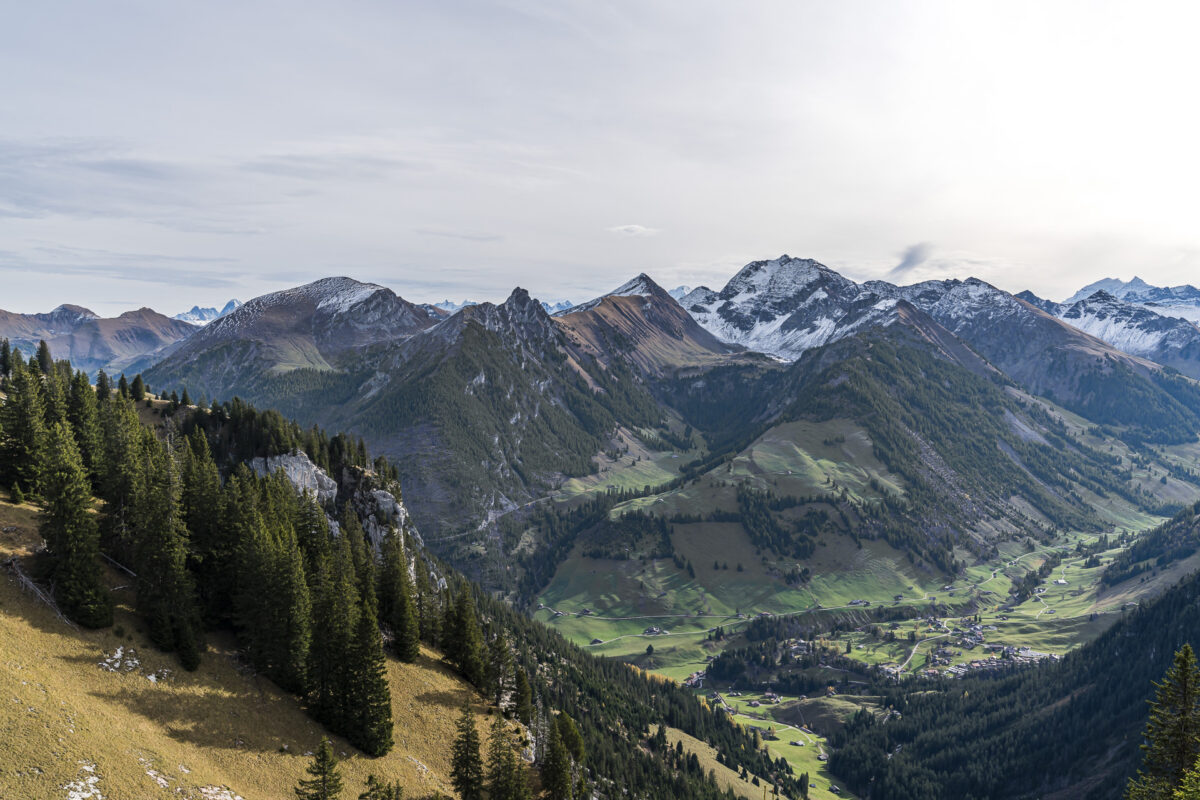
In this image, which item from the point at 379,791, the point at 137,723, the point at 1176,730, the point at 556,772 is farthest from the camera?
the point at 556,772

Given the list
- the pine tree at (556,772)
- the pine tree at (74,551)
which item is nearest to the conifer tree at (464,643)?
the pine tree at (556,772)

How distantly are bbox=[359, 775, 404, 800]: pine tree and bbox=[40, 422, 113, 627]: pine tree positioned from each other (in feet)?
96.1

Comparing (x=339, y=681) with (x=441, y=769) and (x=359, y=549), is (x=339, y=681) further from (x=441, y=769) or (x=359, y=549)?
(x=359, y=549)

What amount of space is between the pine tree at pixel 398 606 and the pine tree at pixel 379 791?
2560cm

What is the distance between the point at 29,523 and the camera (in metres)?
70.4

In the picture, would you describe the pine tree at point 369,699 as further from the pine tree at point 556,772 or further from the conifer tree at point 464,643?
the conifer tree at point 464,643

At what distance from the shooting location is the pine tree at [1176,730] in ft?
175

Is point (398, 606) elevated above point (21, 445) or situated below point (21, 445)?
below

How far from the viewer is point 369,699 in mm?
71812

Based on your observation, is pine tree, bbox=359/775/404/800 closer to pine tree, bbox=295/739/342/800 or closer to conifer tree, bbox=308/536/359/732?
pine tree, bbox=295/739/342/800

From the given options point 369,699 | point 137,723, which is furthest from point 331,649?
point 137,723

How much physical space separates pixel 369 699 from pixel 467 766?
12.5 metres

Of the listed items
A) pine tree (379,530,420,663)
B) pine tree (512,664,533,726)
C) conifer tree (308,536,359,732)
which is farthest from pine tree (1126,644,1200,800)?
pine tree (379,530,420,663)

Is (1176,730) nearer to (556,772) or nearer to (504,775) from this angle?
(556,772)
